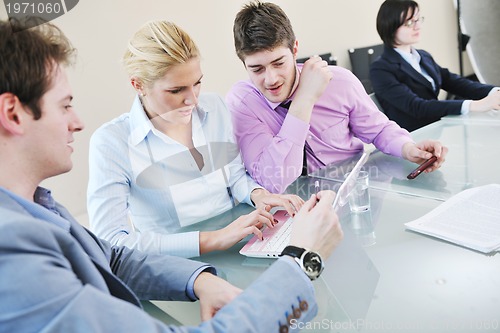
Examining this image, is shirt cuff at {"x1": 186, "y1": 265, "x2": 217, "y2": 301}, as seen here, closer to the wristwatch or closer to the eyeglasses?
the wristwatch

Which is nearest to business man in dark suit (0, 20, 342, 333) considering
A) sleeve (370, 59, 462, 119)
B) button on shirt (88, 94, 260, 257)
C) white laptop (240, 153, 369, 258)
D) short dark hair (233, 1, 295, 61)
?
white laptop (240, 153, 369, 258)

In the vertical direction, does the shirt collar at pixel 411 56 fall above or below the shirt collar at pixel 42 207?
above

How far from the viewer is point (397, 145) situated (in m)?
1.51

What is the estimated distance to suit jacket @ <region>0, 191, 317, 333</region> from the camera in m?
0.45

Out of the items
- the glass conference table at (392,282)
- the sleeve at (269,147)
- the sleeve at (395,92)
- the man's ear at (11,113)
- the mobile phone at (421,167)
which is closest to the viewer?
the man's ear at (11,113)

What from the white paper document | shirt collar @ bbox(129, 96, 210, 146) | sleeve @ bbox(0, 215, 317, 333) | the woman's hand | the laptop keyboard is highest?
shirt collar @ bbox(129, 96, 210, 146)

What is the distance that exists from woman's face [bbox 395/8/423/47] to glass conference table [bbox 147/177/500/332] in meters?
1.55

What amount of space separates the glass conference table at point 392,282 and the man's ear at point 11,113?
45 cm

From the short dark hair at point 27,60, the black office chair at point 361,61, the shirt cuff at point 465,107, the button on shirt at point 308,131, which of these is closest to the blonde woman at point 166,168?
the button on shirt at point 308,131

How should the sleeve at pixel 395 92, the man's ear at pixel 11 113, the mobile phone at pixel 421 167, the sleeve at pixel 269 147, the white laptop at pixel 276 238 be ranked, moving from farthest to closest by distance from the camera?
the sleeve at pixel 395 92 → the sleeve at pixel 269 147 → the mobile phone at pixel 421 167 → the white laptop at pixel 276 238 → the man's ear at pixel 11 113

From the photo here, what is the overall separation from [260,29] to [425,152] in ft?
2.33

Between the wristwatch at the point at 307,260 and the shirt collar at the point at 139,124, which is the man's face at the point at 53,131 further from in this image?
the shirt collar at the point at 139,124

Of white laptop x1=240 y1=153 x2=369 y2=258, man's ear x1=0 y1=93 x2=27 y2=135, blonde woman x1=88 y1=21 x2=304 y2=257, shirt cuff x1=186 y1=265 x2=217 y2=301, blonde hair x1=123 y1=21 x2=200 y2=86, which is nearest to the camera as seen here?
man's ear x1=0 y1=93 x2=27 y2=135

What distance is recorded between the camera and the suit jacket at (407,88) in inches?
90.4
